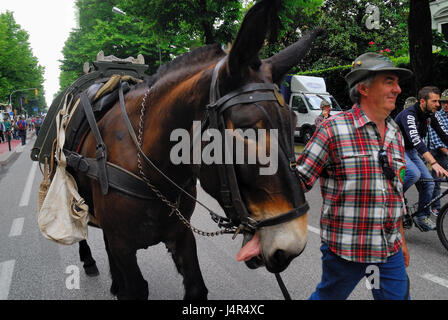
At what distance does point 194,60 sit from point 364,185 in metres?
1.19

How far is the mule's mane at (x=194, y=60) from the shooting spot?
6.09 feet

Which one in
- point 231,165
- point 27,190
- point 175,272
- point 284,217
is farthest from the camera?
point 27,190

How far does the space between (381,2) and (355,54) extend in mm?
4036

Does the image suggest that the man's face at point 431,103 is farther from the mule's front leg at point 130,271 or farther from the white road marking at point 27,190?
the white road marking at point 27,190

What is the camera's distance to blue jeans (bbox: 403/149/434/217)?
14.7 feet

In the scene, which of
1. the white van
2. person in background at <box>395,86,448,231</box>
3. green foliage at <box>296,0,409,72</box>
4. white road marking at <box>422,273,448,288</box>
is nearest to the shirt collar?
white road marking at <box>422,273,448,288</box>

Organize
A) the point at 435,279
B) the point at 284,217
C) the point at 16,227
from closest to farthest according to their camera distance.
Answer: the point at 284,217 → the point at 435,279 → the point at 16,227

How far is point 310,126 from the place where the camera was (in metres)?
14.7

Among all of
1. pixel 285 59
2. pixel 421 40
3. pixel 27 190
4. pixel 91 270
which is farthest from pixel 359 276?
pixel 27 190

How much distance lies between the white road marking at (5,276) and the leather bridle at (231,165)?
Result: 9.78 feet

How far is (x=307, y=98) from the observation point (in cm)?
1525

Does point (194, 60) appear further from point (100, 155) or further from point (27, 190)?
point (27, 190)
